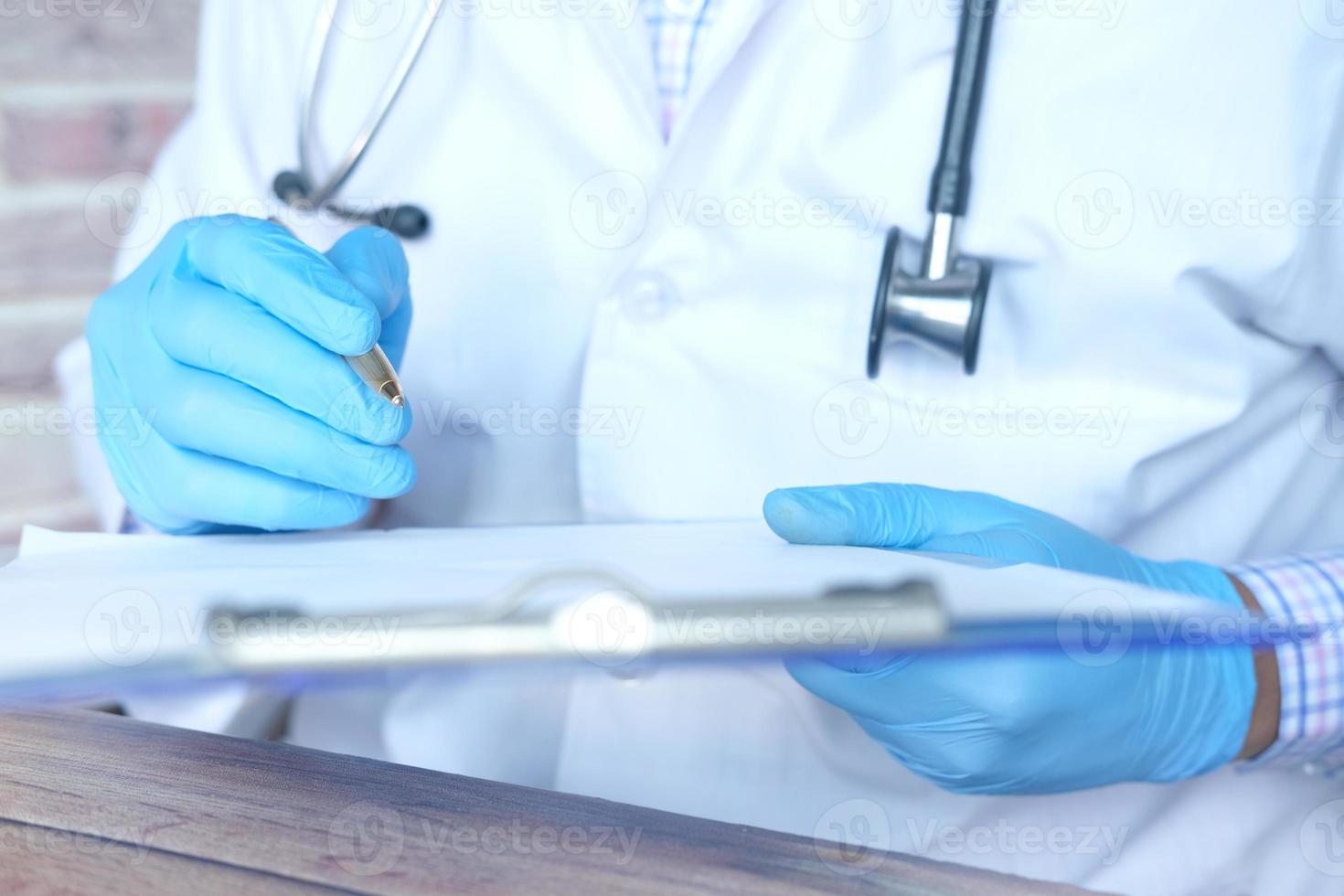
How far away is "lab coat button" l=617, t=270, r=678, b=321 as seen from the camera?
0.68 metres

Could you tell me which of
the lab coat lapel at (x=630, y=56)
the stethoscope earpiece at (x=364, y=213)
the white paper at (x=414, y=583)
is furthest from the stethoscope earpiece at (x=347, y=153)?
the white paper at (x=414, y=583)

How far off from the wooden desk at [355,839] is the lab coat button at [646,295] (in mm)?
339

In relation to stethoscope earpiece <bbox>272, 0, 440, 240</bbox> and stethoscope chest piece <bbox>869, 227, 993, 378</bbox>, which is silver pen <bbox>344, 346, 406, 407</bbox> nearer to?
stethoscope earpiece <bbox>272, 0, 440, 240</bbox>

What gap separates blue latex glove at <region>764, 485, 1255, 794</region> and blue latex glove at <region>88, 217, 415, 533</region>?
244mm

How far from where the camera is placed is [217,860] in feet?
1.27

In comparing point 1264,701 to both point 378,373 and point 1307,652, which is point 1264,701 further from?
point 378,373

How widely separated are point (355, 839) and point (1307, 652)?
0.54 metres

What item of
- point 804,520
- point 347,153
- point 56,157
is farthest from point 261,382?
point 56,157

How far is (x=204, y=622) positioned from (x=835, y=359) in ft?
1.48

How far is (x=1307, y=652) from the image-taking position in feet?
2.01

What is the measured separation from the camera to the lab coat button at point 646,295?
2.25 feet

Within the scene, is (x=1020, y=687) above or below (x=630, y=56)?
below

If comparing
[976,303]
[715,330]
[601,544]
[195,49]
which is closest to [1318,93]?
[976,303]

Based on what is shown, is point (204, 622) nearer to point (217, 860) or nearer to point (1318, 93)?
point (217, 860)
